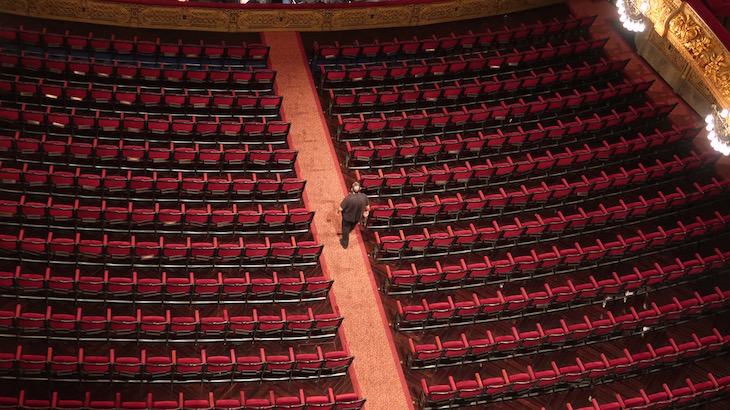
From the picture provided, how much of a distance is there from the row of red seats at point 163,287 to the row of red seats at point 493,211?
1.64 ft

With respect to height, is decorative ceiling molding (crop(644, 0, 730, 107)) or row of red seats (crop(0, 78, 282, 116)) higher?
row of red seats (crop(0, 78, 282, 116))

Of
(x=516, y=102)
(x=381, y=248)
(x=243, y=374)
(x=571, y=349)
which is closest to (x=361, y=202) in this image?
(x=381, y=248)

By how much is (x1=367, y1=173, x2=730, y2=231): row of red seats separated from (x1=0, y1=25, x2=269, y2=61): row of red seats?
3.85ft

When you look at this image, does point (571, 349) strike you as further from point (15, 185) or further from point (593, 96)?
point (15, 185)

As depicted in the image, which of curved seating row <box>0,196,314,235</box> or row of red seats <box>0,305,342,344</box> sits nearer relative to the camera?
row of red seats <box>0,305,342,344</box>

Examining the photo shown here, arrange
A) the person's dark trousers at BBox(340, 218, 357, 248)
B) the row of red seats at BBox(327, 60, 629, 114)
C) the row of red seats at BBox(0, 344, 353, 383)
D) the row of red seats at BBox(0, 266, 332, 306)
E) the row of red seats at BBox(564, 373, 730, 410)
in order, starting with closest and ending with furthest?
the row of red seats at BBox(0, 344, 353, 383) < the row of red seats at BBox(0, 266, 332, 306) < the row of red seats at BBox(564, 373, 730, 410) < the person's dark trousers at BBox(340, 218, 357, 248) < the row of red seats at BBox(327, 60, 629, 114)

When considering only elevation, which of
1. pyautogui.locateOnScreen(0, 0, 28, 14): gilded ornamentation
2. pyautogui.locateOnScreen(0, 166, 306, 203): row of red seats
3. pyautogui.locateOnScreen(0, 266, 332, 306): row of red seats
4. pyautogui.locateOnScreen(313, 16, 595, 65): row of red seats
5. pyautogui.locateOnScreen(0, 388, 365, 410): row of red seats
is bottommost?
pyautogui.locateOnScreen(0, 388, 365, 410): row of red seats

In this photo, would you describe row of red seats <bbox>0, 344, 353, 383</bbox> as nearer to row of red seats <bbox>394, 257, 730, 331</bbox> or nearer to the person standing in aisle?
row of red seats <bbox>394, 257, 730, 331</bbox>

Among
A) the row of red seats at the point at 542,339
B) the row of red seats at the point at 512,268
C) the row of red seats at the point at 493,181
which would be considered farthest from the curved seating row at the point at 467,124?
the row of red seats at the point at 542,339

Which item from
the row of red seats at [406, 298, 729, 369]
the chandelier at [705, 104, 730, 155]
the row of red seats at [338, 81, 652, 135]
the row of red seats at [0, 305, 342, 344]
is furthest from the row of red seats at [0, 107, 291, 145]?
the chandelier at [705, 104, 730, 155]

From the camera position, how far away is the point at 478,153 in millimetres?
4391

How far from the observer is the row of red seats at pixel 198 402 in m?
2.99

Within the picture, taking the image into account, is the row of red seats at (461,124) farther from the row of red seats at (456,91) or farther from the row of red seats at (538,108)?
the row of red seats at (456,91)

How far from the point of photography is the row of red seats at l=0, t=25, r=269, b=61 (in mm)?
4246
